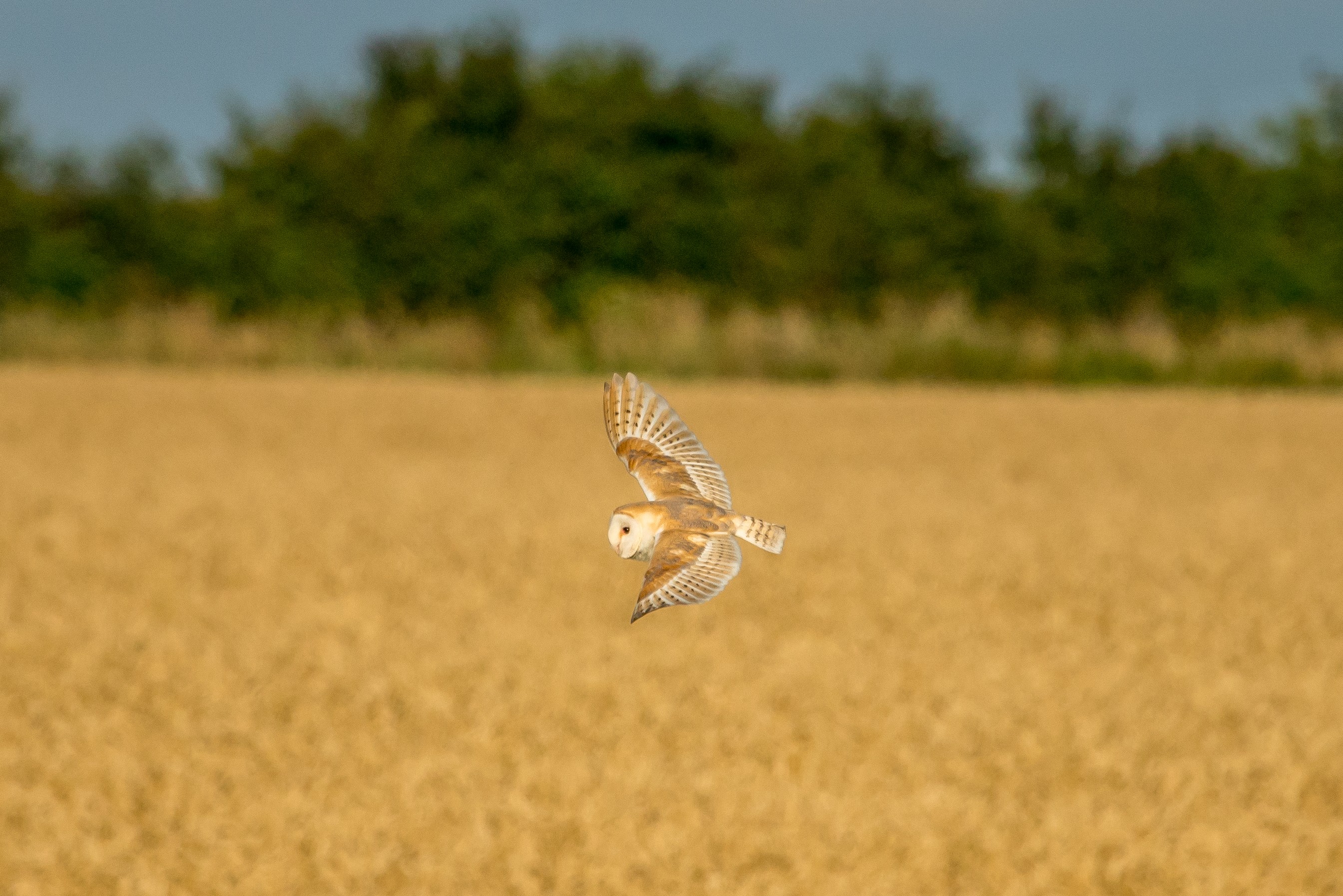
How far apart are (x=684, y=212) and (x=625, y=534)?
2688cm

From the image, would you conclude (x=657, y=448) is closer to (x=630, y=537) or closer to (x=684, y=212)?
(x=630, y=537)

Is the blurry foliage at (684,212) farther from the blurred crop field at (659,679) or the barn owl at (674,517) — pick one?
the barn owl at (674,517)

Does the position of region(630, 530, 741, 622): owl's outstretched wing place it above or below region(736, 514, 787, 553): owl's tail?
below

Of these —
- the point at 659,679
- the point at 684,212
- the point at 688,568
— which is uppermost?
the point at 684,212

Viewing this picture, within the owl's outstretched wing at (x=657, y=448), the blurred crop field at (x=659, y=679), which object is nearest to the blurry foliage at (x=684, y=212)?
the blurred crop field at (x=659, y=679)

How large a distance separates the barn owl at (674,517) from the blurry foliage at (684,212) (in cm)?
2385

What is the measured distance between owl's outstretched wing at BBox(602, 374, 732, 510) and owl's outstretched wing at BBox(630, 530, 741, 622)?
0.02 m

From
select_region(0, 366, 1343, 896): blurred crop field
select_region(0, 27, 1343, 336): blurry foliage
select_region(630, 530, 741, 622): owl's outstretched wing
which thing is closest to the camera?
select_region(630, 530, 741, 622): owl's outstretched wing

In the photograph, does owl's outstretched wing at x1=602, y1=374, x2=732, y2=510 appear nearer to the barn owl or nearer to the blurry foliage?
the barn owl

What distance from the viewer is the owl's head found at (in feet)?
2.09

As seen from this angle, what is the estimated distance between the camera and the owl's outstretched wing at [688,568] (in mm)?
601

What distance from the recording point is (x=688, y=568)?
0.61 m

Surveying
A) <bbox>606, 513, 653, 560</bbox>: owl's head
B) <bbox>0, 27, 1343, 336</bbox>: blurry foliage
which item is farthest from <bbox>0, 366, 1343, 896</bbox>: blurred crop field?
<bbox>0, 27, 1343, 336</bbox>: blurry foliage

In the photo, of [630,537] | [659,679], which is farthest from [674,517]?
[659,679]
